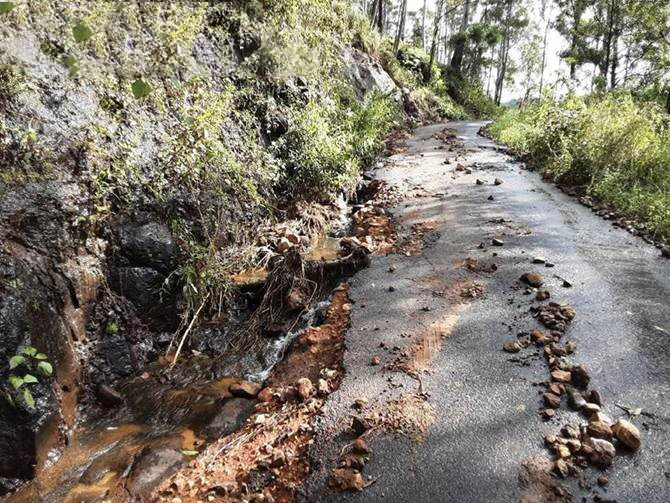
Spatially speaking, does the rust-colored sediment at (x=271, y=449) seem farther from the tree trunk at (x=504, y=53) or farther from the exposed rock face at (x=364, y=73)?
the tree trunk at (x=504, y=53)

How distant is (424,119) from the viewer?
19078 mm

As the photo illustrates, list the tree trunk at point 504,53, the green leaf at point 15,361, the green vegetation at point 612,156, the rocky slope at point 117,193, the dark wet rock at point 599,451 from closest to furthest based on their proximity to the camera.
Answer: the dark wet rock at point 599,451 → the green leaf at point 15,361 → the rocky slope at point 117,193 → the green vegetation at point 612,156 → the tree trunk at point 504,53

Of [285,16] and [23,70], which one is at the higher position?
[285,16]

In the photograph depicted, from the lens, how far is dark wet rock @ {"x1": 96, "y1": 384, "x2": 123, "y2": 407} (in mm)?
3447

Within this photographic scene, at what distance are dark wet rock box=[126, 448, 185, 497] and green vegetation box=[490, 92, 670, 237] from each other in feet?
18.9

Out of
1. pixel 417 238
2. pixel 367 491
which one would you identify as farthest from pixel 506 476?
pixel 417 238

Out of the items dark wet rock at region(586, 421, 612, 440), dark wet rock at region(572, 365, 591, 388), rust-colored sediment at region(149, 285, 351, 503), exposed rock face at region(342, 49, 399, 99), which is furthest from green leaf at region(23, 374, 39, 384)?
exposed rock face at region(342, 49, 399, 99)

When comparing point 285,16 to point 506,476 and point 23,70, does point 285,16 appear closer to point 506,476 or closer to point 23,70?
point 23,70

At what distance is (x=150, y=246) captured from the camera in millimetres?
4180

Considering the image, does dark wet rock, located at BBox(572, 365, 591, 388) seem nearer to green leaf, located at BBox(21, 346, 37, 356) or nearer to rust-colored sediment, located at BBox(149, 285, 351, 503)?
rust-colored sediment, located at BBox(149, 285, 351, 503)

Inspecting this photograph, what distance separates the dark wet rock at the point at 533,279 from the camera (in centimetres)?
414

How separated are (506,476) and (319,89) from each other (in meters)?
→ 8.44

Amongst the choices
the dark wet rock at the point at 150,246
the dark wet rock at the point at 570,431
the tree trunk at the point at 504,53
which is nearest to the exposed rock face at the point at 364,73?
the dark wet rock at the point at 150,246

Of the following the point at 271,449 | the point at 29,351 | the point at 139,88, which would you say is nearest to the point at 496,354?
the point at 271,449
